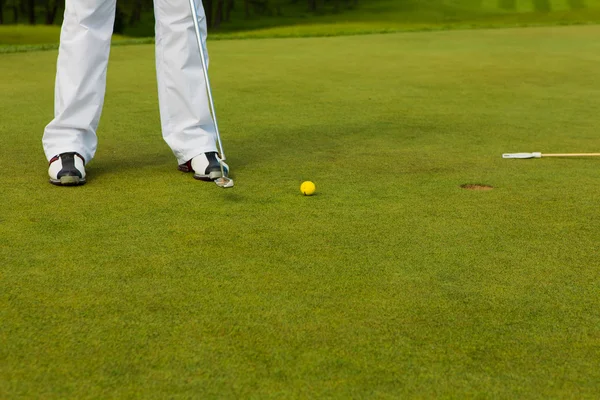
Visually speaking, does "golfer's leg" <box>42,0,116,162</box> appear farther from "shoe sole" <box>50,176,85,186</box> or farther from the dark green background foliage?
the dark green background foliage

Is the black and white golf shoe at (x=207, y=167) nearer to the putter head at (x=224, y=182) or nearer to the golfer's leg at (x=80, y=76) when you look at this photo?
the putter head at (x=224, y=182)

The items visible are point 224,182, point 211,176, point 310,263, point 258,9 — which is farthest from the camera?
point 258,9

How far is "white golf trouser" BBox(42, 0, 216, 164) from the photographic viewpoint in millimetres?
3684

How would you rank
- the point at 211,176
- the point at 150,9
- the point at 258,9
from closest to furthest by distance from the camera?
the point at 211,176 → the point at 258,9 → the point at 150,9

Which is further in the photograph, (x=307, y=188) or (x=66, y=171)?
(x=66, y=171)

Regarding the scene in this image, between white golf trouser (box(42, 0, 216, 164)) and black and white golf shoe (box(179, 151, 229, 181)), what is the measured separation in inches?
2.5

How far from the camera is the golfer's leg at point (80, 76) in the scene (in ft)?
12.0

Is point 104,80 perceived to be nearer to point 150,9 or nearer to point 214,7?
point 214,7

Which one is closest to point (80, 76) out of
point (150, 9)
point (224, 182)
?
Result: point (224, 182)

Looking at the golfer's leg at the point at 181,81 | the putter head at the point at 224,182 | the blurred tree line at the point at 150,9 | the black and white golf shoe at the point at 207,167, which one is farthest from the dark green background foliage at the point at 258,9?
the putter head at the point at 224,182

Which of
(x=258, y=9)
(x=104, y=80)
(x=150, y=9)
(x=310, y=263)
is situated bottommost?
(x=150, y=9)

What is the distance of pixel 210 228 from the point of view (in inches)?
109

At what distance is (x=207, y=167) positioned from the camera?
3.55 metres

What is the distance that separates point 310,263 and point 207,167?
1231 mm
